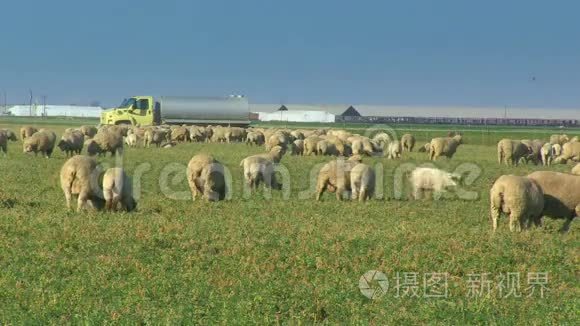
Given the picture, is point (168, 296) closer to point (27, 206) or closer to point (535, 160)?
point (27, 206)

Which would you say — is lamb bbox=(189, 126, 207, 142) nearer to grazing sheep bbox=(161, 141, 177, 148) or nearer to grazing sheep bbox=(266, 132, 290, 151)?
grazing sheep bbox=(161, 141, 177, 148)

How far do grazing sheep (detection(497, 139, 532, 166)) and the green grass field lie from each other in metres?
20.2

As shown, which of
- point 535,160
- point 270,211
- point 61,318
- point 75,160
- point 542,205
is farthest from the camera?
point 535,160

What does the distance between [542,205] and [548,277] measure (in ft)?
13.0

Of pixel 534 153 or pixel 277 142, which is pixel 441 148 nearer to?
pixel 534 153

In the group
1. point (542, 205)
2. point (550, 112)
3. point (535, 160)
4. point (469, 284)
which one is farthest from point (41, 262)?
point (550, 112)

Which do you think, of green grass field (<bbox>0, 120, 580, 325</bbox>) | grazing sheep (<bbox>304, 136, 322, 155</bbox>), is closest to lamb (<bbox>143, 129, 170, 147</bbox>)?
grazing sheep (<bbox>304, 136, 322, 155</bbox>)

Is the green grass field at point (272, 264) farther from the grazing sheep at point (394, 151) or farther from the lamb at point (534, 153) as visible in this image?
the lamb at point (534, 153)

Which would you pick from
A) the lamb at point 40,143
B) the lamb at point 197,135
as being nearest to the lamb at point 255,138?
the lamb at point 197,135

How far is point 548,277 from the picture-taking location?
11.4 meters

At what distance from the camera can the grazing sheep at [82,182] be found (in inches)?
648

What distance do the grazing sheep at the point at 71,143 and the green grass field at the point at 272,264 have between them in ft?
61.0

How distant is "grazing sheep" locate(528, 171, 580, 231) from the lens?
15484mm

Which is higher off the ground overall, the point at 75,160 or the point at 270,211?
the point at 75,160
